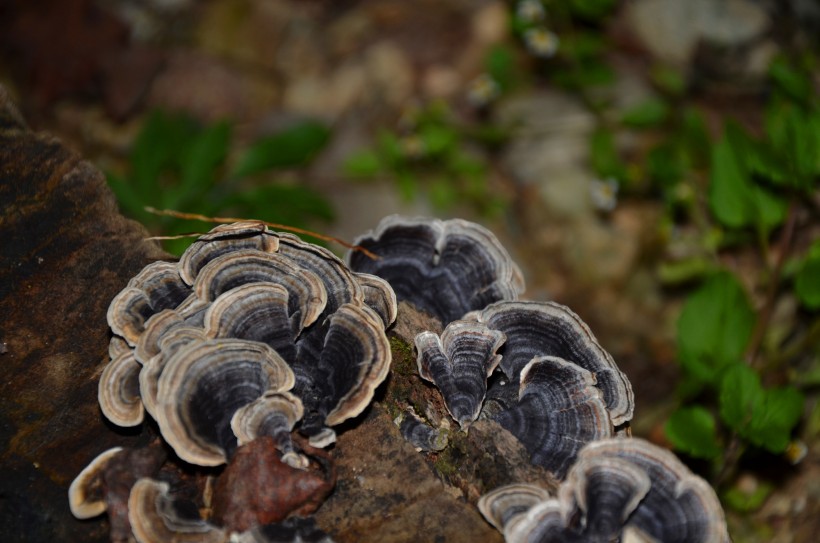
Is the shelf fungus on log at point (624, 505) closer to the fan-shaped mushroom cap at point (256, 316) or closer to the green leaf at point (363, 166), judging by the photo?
the fan-shaped mushroom cap at point (256, 316)

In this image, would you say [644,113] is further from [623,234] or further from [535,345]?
[535,345]

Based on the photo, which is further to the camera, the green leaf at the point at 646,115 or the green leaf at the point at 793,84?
the green leaf at the point at 646,115

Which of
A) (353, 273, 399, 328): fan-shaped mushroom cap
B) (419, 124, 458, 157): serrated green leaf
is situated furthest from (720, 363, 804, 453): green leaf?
(419, 124, 458, 157): serrated green leaf

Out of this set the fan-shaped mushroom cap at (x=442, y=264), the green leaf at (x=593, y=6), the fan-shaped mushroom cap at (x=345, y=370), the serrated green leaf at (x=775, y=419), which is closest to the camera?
the fan-shaped mushroom cap at (x=345, y=370)

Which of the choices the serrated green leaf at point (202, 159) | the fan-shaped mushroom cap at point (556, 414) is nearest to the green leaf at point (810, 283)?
the fan-shaped mushroom cap at point (556, 414)

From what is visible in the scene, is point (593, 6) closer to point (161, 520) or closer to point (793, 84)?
point (793, 84)

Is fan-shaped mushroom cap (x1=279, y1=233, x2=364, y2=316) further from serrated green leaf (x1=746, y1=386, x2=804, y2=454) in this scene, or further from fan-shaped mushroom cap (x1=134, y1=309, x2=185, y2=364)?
serrated green leaf (x1=746, y1=386, x2=804, y2=454)
